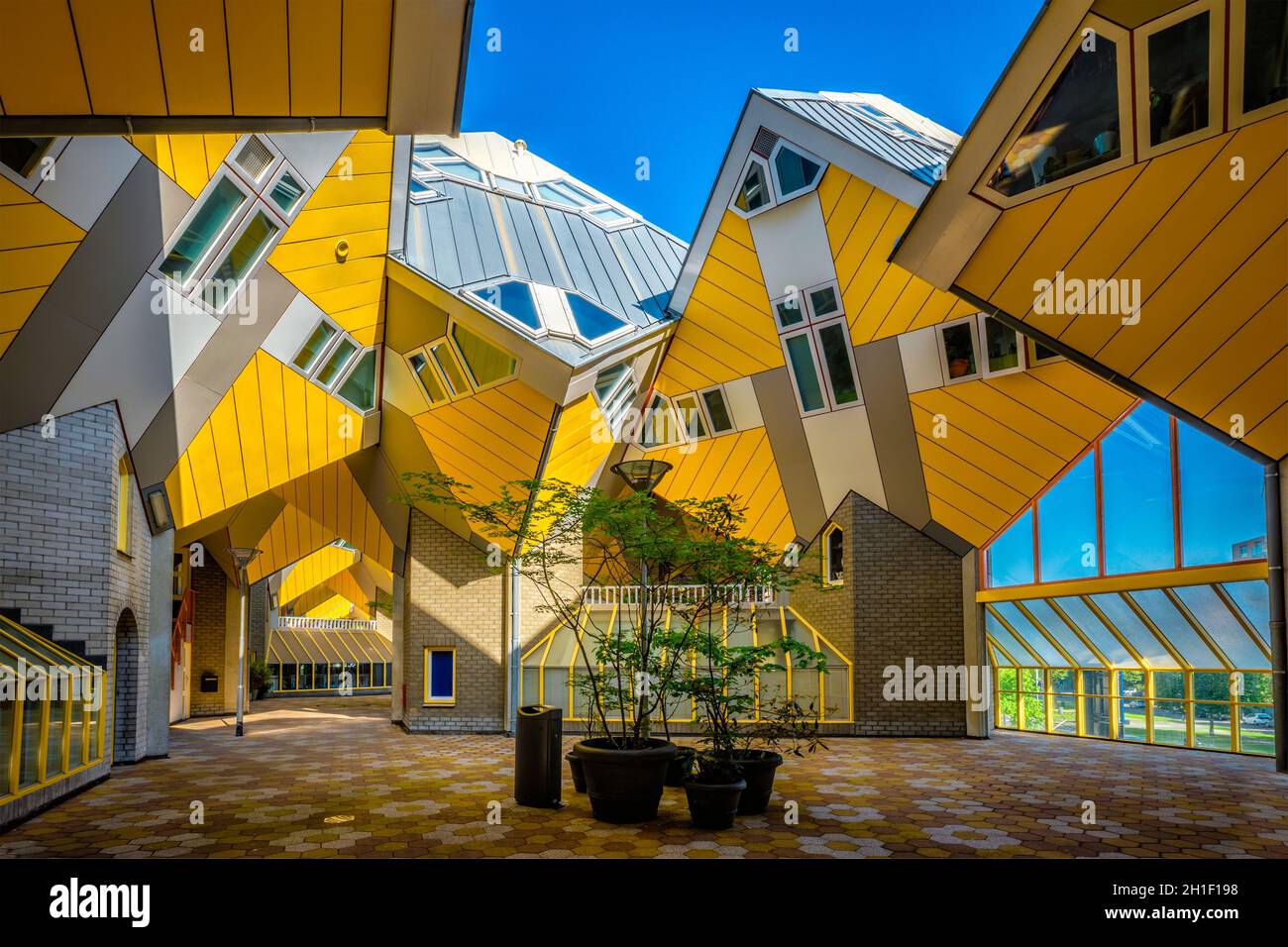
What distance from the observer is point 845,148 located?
523 inches

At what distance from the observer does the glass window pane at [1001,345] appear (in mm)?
13508

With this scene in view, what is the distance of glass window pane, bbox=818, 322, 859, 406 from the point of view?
49.4 feet

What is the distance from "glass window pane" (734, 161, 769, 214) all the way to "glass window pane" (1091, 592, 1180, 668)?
8388mm

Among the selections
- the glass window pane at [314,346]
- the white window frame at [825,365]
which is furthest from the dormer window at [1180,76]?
the glass window pane at [314,346]

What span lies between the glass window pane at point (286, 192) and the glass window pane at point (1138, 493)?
12.0 m

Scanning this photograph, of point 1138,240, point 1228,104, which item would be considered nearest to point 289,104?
point 1228,104

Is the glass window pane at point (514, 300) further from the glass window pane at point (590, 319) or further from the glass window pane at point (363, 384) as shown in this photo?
the glass window pane at point (363, 384)

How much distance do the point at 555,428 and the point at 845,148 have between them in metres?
6.12

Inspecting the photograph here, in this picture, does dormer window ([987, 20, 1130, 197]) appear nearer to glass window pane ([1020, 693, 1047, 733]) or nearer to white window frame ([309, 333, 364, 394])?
white window frame ([309, 333, 364, 394])

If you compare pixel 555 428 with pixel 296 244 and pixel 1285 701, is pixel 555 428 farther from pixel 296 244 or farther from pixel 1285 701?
pixel 1285 701

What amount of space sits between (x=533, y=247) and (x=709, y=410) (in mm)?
4478

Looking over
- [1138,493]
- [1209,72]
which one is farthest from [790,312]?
[1209,72]

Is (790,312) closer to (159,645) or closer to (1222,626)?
(1222,626)

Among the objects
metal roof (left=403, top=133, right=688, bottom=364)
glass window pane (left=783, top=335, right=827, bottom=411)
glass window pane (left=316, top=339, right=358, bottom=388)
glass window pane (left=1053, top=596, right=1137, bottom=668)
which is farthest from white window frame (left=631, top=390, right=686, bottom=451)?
glass window pane (left=1053, top=596, right=1137, bottom=668)
